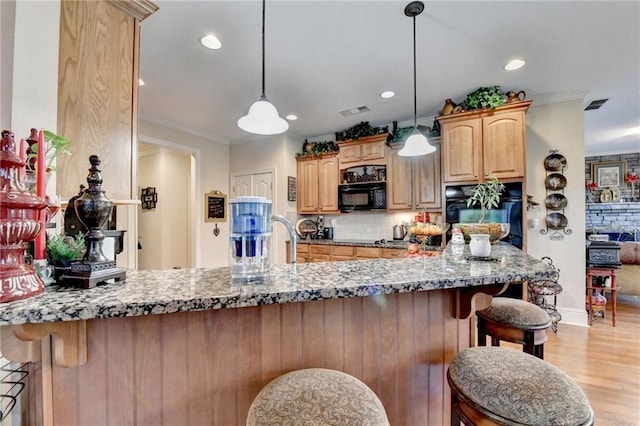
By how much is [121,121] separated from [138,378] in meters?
1.43

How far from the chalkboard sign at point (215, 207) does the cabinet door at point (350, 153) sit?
7.52 feet

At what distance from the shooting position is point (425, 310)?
1.23 metres

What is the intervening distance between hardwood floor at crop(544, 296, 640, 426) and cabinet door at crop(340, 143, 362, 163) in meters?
3.25

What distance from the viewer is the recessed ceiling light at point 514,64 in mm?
2744

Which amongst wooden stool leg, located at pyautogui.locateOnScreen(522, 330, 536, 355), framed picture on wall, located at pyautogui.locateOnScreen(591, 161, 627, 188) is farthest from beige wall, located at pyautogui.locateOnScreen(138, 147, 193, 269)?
framed picture on wall, located at pyautogui.locateOnScreen(591, 161, 627, 188)

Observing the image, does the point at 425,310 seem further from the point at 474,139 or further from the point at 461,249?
the point at 474,139

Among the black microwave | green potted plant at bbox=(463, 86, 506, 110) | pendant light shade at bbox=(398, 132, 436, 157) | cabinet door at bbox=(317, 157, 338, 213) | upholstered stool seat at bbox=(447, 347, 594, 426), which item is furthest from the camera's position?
cabinet door at bbox=(317, 157, 338, 213)

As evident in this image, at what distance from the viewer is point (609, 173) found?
6461 millimetres

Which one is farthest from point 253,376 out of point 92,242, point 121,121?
point 121,121

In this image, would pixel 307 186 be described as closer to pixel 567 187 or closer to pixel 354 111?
pixel 354 111

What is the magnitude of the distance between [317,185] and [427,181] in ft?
5.87

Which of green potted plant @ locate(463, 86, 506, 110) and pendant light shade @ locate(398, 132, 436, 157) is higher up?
green potted plant @ locate(463, 86, 506, 110)

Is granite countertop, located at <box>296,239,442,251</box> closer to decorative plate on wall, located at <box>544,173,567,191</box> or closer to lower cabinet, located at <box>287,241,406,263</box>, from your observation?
lower cabinet, located at <box>287,241,406,263</box>

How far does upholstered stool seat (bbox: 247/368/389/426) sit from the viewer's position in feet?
2.36
